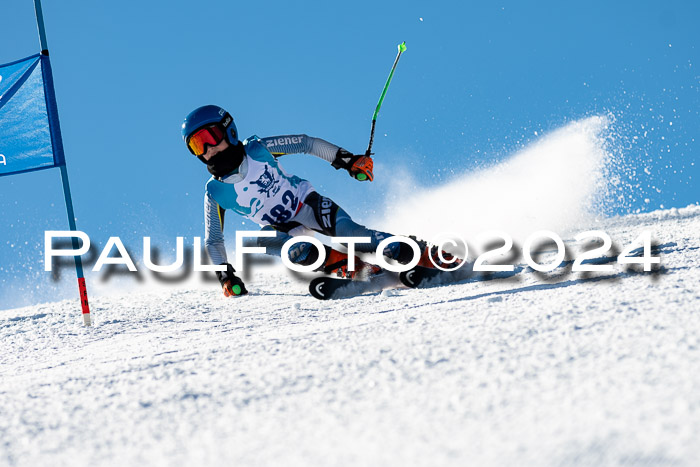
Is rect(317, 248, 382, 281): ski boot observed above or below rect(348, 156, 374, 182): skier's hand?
below

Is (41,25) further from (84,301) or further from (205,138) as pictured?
(84,301)

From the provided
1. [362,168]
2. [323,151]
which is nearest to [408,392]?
[362,168]

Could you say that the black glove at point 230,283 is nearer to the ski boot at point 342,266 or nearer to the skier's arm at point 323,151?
the ski boot at point 342,266

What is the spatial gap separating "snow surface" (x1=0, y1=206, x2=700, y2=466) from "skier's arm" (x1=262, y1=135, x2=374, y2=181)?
2.16 meters

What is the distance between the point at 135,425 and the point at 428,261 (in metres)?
2.91

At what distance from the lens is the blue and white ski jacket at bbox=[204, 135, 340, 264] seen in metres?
4.57

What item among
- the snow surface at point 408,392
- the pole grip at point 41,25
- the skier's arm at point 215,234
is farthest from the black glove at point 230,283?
the pole grip at point 41,25

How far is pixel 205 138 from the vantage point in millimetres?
4332

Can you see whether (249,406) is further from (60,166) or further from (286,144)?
(60,166)

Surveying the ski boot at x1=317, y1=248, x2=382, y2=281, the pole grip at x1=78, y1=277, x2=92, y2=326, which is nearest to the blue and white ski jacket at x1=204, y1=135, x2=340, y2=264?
the ski boot at x1=317, y1=248, x2=382, y2=281

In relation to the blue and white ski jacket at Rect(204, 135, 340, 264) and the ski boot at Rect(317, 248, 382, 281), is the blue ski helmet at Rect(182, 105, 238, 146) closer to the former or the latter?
the blue and white ski jacket at Rect(204, 135, 340, 264)

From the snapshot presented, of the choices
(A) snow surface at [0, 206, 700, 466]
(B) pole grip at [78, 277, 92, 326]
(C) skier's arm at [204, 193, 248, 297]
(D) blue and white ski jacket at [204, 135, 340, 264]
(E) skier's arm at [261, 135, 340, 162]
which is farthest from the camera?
(E) skier's arm at [261, 135, 340, 162]

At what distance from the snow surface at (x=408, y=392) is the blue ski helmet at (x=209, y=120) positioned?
6.43 ft

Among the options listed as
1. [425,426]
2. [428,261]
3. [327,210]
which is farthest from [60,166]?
[425,426]
